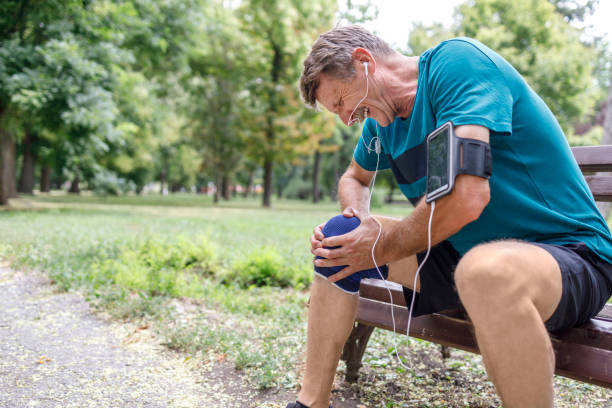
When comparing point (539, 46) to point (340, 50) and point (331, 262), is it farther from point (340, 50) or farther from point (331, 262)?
point (331, 262)

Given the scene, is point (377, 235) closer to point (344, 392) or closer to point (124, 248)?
point (344, 392)

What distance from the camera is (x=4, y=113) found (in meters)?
10.9

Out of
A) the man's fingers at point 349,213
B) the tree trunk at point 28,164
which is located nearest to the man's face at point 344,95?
the man's fingers at point 349,213

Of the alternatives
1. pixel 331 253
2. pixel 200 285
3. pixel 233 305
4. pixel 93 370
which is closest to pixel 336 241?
pixel 331 253

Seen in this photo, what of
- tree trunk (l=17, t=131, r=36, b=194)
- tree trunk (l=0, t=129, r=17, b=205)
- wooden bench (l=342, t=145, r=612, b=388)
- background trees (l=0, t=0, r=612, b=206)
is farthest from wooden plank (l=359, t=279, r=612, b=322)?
tree trunk (l=17, t=131, r=36, b=194)

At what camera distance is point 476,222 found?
168cm

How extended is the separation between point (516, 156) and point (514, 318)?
1.91 feet

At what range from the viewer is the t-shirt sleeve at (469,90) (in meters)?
1.45

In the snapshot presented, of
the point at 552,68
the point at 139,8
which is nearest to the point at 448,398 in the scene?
the point at 139,8

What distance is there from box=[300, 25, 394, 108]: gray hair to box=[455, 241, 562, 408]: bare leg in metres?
0.93

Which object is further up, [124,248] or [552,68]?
[552,68]

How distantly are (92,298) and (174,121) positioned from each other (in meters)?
24.7

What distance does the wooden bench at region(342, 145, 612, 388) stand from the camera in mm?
1444

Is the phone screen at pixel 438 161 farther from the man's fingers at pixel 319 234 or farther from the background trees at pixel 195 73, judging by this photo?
the background trees at pixel 195 73
